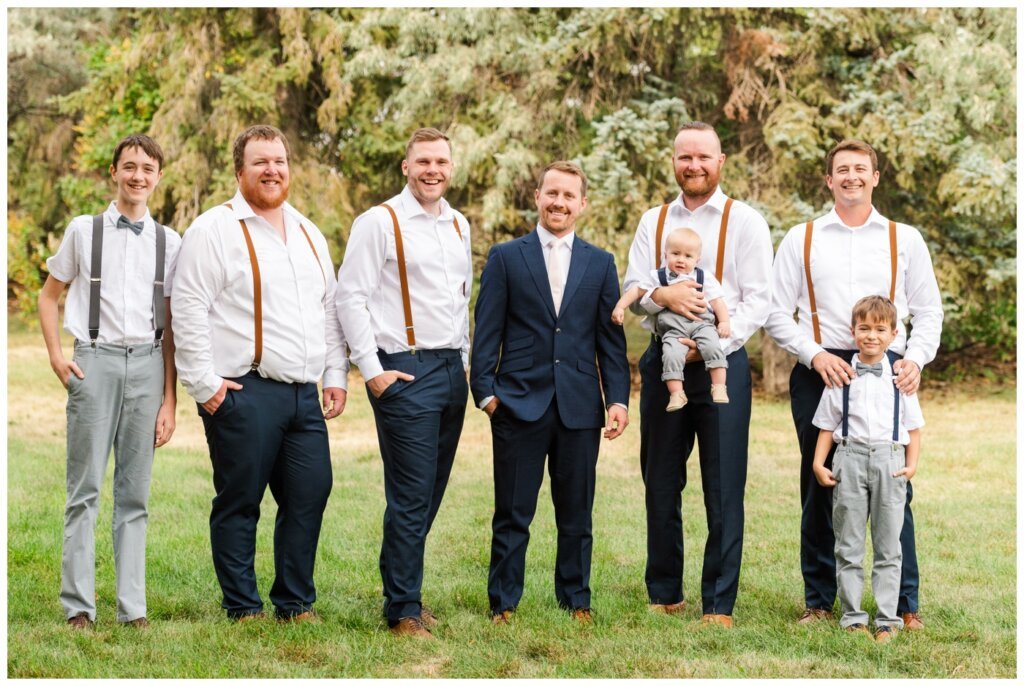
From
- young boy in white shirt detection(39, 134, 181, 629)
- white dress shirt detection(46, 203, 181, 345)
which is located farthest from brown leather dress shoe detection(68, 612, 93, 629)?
white dress shirt detection(46, 203, 181, 345)

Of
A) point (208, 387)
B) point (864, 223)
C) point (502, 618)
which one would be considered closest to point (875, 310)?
point (864, 223)

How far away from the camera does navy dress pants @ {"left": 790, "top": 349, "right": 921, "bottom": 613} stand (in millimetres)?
5301

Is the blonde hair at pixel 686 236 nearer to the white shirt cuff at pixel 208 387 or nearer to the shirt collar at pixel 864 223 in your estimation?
the shirt collar at pixel 864 223

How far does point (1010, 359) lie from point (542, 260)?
14.5 m

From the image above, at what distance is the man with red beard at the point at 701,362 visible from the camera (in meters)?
5.14

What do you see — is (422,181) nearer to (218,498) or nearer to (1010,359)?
(218,498)

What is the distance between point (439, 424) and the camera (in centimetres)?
516

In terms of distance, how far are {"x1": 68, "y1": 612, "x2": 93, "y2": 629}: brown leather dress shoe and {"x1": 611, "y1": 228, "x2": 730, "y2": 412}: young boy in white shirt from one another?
2.73m

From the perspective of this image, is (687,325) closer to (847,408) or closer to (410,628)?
(847,408)

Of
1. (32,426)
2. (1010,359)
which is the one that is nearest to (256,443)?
(32,426)

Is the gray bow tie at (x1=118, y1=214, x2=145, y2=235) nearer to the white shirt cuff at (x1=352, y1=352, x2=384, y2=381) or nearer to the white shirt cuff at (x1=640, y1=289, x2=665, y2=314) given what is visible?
the white shirt cuff at (x1=352, y1=352, x2=384, y2=381)

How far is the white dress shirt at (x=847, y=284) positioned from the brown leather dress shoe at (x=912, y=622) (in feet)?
→ 3.91

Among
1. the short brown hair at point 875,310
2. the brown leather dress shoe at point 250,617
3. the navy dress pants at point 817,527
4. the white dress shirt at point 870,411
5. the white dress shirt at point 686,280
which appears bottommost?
Answer: the brown leather dress shoe at point 250,617

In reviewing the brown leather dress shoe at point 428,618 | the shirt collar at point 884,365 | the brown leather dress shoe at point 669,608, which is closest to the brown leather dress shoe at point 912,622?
the brown leather dress shoe at point 669,608
